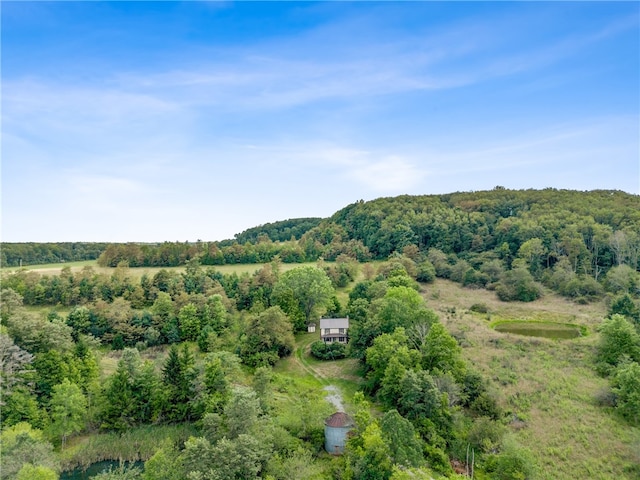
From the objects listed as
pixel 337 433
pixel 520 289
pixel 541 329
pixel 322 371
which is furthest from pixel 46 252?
pixel 520 289

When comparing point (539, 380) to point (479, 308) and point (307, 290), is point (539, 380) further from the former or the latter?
point (307, 290)

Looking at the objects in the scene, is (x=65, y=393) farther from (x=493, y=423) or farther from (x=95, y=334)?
(x=493, y=423)

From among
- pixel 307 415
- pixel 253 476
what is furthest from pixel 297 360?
pixel 253 476

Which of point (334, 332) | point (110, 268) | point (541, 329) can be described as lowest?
point (541, 329)

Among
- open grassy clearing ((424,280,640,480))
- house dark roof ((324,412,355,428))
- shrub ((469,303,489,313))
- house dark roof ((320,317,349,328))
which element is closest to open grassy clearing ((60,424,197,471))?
house dark roof ((324,412,355,428))

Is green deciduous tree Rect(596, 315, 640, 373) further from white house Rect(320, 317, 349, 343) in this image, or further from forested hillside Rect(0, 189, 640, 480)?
white house Rect(320, 317, 349, 343)

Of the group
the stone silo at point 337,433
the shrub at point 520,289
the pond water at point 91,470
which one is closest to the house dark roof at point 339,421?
the stone silo at point 337,433
